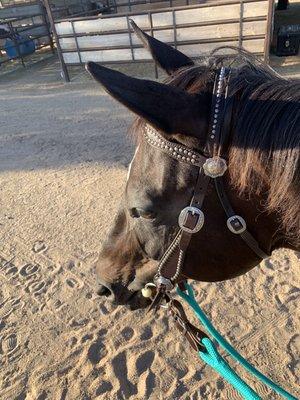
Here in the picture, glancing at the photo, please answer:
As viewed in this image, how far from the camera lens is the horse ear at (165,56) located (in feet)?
5.56

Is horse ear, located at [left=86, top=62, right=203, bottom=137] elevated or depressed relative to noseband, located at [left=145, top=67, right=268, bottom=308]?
elevated

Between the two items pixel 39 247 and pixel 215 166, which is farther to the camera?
pixel 39 247

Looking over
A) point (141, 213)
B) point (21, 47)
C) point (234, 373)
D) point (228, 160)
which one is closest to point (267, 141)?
point (228, 160)

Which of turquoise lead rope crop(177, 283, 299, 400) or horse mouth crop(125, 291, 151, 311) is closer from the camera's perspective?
turquoise lead rope crop(177, 283, 299, 400)

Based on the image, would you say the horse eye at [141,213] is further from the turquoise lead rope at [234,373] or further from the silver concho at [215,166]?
the turquoise lead rope at [234,373]

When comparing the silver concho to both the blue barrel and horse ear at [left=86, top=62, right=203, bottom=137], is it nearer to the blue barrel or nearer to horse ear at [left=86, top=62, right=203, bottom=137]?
horse ear at [left=86, top=62, right=203, bottom=137]

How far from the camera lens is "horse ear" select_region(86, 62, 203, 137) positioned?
3.75 feet

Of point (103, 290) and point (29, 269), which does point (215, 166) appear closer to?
point (103, 290)

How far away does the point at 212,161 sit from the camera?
135cm

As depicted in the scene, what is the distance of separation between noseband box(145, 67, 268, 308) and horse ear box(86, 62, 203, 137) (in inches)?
2.7

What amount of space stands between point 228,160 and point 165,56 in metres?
0.67

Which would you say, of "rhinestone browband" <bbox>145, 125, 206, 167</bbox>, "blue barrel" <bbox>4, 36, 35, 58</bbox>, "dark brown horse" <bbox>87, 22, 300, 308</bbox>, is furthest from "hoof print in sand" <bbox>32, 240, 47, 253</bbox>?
"blue barrel" <bbox>4, 36, 35, 58</bbox>

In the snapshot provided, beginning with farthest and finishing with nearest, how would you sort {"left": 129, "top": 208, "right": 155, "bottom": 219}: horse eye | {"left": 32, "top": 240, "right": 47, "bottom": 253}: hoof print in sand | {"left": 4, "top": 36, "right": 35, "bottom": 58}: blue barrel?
{"left": 4, "top": 36, "right": 35, "bottom": 58}: blue barrel
{"left": 32, "top": 240, "right": 47, "bottom": 253}: hoof print in sand
{"left": 129, "top": 208, "right": 155, "bottom": 219}: horse eye

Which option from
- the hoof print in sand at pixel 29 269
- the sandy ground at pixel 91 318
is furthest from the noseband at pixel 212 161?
the hoof print in sand at pixel 29 269
